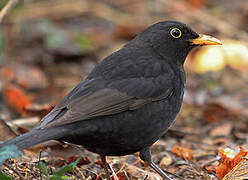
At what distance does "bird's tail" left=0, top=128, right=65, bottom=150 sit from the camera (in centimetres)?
378

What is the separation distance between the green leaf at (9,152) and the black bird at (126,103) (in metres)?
0.11

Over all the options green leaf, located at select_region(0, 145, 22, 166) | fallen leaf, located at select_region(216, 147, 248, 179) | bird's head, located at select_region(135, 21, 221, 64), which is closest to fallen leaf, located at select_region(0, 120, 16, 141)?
green leaf, located at select_region(0, 145, 22, 166)

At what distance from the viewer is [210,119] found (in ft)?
23.0

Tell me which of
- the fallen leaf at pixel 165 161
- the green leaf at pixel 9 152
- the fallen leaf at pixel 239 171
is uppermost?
the fallen leaf at pixel 239 171

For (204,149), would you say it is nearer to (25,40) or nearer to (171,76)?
(171,76)

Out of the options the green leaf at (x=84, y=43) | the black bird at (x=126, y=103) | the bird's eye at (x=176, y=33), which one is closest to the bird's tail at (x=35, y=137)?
the black bird at (x=126, y=103)

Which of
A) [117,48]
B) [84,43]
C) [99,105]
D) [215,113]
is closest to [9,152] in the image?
[99,105]

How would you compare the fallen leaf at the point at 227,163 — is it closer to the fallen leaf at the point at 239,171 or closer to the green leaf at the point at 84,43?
the fallen leaf at the point at 239,171

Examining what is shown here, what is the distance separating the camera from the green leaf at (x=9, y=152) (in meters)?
3.53

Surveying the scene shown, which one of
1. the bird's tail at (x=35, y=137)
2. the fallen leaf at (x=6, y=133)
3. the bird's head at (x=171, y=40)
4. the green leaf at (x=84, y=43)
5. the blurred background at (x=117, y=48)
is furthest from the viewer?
the green leaf at (x=84, y=43)

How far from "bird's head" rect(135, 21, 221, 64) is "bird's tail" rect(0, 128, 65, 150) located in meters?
1.48

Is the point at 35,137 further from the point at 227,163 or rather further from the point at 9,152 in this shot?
the point at 227,163

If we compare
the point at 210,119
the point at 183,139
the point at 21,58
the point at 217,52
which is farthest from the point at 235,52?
the point at 21,58

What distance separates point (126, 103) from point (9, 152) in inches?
47.1
